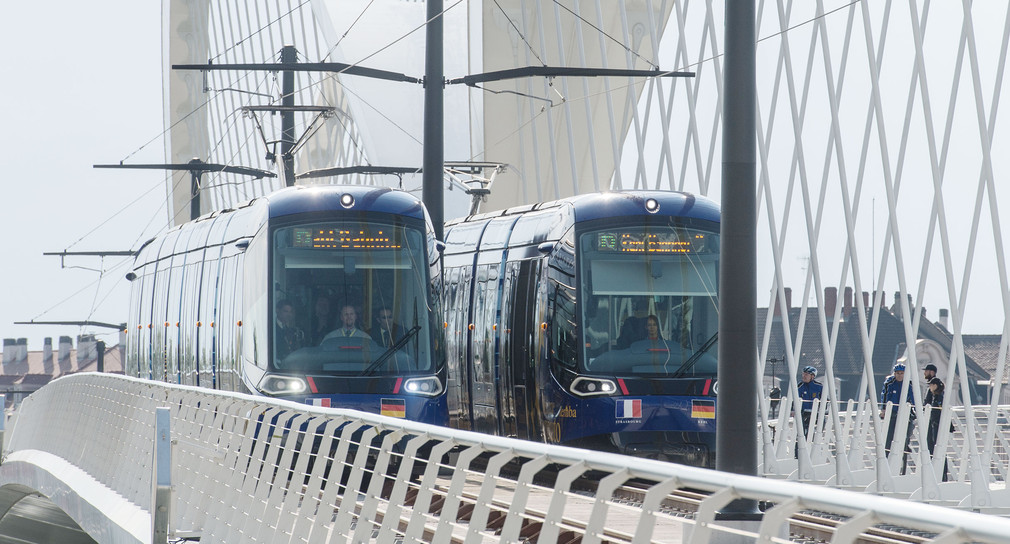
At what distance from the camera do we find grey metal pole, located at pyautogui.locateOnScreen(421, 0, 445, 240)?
1802 centimetres

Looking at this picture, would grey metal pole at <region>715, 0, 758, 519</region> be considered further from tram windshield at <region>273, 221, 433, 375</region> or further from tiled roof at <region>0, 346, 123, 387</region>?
tiled roof at <region>0, 346, 123, 387</region>

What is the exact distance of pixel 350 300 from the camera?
15422 millimetres

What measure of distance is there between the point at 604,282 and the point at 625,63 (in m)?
17.0

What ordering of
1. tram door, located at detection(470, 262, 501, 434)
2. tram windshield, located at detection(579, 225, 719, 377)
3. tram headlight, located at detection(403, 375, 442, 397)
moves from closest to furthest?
tram headlight, located at detection(403, 375, 442, 397) < tram windshield, located at detection(579, 225, 719, 377) < tram door, located at detection(470, 262, 501, 434)

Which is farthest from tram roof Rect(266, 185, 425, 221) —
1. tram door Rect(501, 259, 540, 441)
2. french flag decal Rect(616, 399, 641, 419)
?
french flag decal Rect(616, 399, 641, 419)

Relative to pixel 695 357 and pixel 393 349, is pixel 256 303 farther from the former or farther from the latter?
pixel 695 357

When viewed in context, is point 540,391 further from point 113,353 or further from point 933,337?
point 113,353

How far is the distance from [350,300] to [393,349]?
0.63 meters

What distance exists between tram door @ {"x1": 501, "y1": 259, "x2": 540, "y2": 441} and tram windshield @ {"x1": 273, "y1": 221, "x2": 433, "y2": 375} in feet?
4.27

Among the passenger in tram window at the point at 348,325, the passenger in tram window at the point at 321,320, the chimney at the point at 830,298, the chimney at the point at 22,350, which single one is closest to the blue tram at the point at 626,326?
the passenger in tram window at the point at 348,325

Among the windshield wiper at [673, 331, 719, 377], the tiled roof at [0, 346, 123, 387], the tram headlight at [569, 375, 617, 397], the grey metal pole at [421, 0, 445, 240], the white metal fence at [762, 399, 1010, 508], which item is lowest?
the tiled roof at [0, 346, 123, 387]

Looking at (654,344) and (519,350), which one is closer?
(654,344)

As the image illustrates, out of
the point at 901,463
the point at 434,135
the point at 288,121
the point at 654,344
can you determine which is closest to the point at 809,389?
the point at 901,463

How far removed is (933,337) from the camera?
73.2 meters
